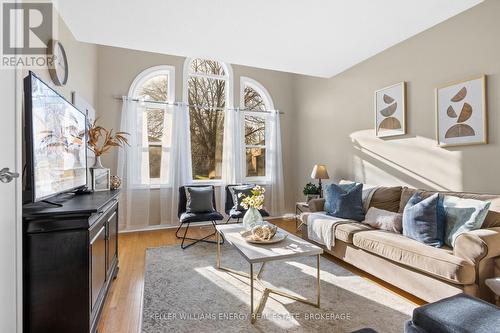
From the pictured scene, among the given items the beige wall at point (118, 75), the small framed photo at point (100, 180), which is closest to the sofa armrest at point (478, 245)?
the small framed photo at point (100, 180)

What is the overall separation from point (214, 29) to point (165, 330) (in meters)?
2.85

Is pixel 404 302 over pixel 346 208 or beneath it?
beneath

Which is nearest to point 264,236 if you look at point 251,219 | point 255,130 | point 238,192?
point 251,219

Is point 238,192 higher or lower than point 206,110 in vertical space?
lower

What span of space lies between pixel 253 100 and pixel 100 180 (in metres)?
3.52

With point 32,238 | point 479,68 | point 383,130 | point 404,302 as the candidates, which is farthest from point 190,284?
point 479,68

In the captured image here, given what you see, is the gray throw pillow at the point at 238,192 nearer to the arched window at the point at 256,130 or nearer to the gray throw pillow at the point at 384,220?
the arched window at the point at 256,130

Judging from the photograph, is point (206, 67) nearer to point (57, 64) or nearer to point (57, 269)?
point (57, 64)

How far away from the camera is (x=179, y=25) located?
112 inches

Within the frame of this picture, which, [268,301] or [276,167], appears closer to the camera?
[268,301]

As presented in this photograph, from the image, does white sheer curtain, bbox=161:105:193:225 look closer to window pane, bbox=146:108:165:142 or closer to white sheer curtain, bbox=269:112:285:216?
window pane, bbox=146:108:165:142

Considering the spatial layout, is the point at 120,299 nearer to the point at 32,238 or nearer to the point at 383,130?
the point at 32,238

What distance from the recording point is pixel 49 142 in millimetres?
1683

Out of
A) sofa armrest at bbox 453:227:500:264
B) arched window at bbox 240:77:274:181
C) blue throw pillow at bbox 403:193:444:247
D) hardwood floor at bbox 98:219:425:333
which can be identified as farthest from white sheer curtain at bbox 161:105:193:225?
sofa armrest at bbox 453:227:500:264
